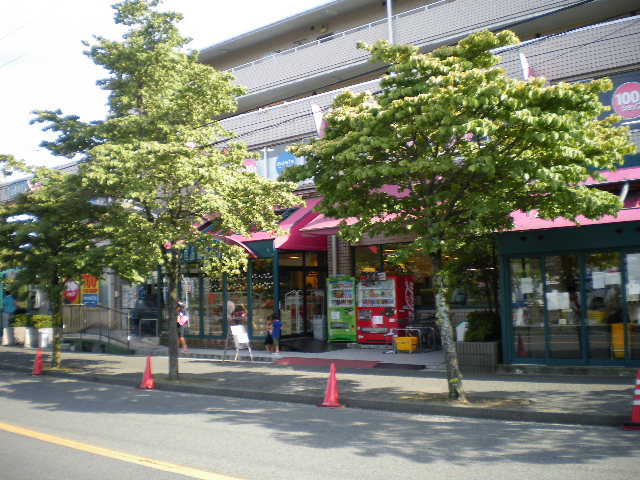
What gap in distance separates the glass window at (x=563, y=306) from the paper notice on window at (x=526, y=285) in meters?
0.34

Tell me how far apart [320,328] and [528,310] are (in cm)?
846

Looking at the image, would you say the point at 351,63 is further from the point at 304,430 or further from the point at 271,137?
the point at 304,430

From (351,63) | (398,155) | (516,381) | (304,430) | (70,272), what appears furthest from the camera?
(351,63)

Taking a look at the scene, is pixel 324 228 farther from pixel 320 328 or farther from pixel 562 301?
pixel 562 301

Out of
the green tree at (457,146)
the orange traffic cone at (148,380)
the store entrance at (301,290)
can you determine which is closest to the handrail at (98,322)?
the store entrance at (301,290)

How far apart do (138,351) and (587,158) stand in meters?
16.2

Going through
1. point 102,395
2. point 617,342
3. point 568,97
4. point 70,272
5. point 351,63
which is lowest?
point 102,395

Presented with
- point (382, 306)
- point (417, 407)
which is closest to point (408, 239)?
point (382, 306)

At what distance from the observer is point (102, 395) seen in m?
12.4

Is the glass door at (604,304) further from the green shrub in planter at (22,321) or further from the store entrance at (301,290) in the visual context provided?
the green shrub in planter at (22,321)

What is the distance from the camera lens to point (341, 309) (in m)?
18.8

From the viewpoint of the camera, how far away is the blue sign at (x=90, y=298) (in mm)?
27955

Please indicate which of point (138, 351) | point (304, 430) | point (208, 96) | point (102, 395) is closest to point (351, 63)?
point (208, 96)

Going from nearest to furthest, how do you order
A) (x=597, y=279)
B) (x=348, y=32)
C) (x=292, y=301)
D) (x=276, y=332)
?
(x=597, y=279)
(x=276, y=332)
(x=292, y=301)
(x=348, y=32)
